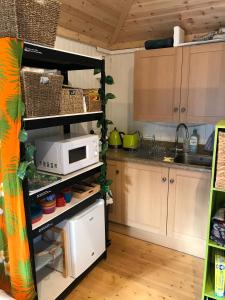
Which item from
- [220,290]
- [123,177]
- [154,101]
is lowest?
[220,290]

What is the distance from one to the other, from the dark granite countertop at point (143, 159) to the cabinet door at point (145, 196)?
51 millimetres

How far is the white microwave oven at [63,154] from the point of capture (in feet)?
5.42

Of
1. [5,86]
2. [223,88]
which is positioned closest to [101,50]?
[223,88]

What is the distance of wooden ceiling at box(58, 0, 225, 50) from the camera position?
210cm

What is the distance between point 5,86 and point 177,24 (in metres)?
1.91

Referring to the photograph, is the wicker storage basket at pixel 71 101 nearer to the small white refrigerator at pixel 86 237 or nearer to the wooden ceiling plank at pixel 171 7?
the small white refrigerator at pixel 86 237

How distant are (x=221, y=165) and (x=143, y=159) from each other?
3.13 feet

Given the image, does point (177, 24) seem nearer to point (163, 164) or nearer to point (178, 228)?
point (163, 164)

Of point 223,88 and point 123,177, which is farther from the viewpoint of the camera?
point 123,177

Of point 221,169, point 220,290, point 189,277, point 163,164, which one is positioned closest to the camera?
point 221,169

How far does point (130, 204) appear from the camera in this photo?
248cm

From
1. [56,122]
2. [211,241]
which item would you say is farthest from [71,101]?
[211,241]

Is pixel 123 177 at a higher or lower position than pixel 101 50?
lower

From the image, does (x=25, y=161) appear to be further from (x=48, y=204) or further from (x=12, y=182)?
(x=48, y=204)
